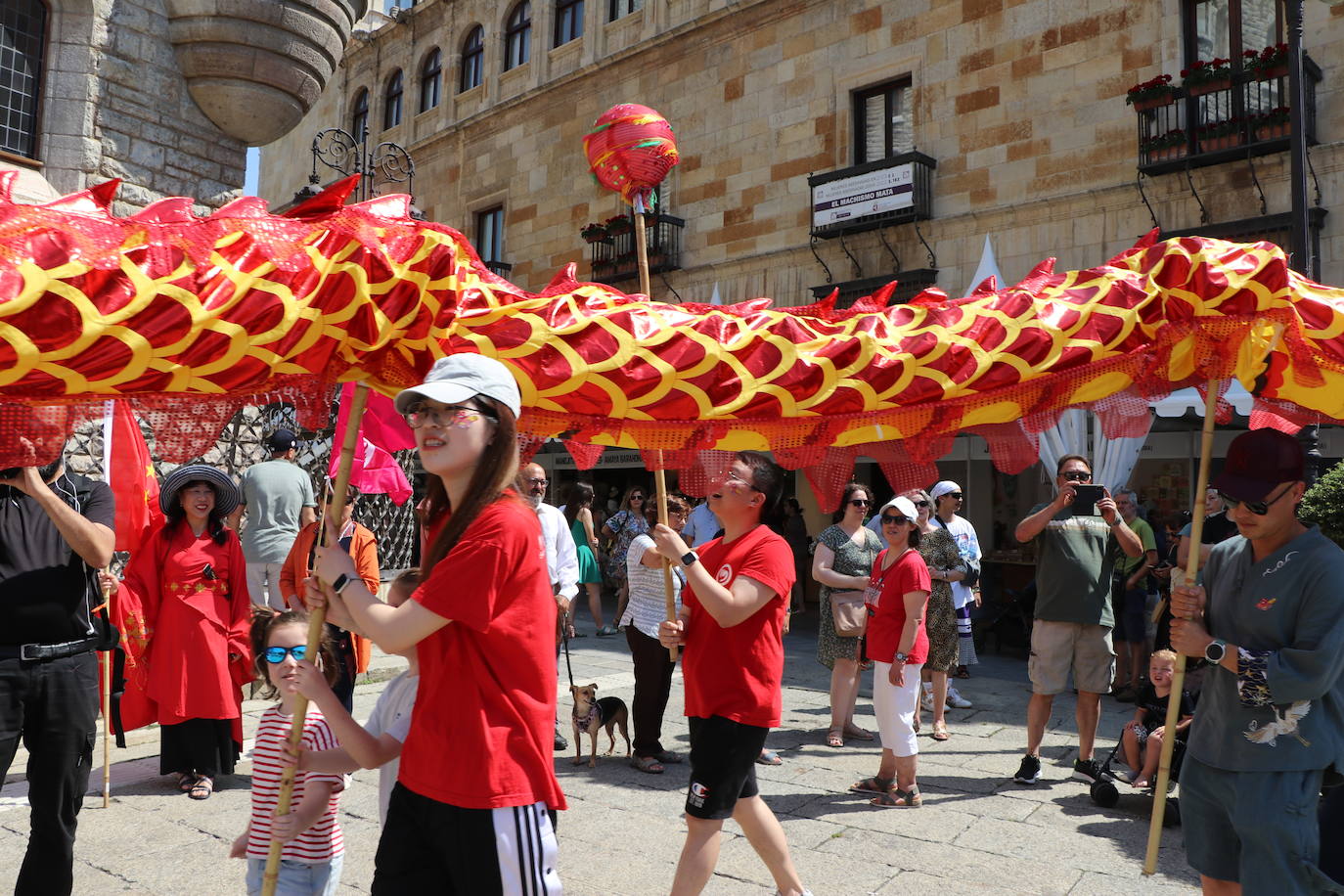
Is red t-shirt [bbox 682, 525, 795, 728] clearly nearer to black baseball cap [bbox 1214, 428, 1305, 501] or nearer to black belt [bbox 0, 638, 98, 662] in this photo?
black baseball cap [bbox 1214, 428, 1305, 501]

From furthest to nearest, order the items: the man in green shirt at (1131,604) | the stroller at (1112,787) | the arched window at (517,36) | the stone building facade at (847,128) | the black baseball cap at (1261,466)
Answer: the arched window at (517,36) < the stone building facade at (847,128) < the man in green shirt at (1131,604) < the stroller at (1112,787) < the black baseball cap at (1261,466)

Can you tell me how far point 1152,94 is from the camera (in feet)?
39.8

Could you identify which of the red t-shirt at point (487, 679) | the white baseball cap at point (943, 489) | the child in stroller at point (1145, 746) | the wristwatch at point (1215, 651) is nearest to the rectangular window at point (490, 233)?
the white baseball cap at point (943, 489)

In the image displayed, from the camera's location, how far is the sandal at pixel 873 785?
541cm

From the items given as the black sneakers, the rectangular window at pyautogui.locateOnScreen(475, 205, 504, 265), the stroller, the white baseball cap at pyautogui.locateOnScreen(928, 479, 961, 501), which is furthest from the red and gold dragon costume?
the rectangular window at pyautogui.locateOnScreen(475, 205, 504, 265)

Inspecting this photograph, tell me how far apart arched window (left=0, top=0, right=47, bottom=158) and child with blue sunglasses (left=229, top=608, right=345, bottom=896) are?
7.42 metres

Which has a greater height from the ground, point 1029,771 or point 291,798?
point 291,798

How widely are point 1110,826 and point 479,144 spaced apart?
63.9ft

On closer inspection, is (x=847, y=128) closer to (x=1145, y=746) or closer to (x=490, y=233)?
(x=490, y=233)

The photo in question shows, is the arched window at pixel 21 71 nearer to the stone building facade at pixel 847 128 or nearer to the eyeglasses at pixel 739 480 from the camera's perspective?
the eyeglasses at pixel 739 480

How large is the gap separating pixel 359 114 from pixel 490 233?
6.57m

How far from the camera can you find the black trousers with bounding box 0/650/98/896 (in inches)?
124

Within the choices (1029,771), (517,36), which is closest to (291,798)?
(1029,771)

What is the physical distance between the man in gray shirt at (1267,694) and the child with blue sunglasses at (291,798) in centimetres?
260
